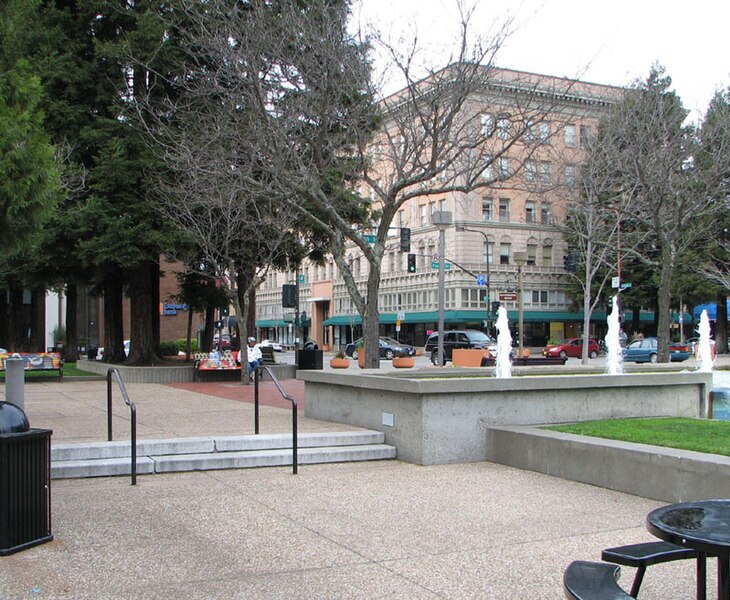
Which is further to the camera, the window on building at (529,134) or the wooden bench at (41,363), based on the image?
the wooden bench at (41,363)

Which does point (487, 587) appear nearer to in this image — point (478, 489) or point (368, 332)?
point (478, 489)

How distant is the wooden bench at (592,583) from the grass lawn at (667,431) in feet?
15.0

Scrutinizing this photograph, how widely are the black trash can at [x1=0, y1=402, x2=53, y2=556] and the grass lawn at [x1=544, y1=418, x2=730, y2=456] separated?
6.49m

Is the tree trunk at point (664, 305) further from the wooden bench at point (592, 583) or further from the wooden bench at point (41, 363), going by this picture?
the wooden bench at point (592, 583)

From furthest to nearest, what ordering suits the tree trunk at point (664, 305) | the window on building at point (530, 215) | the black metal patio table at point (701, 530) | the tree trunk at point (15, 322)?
the tree trunk at point (15, 322) → the window on building at point (530, 215) → the tree trunk at point (664, 305) → the black metal patio table at point (701, 530)

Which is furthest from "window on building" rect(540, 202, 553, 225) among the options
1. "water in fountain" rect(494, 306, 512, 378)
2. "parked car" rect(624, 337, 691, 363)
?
"water in fountain" rect(494, 306, 512, 378)

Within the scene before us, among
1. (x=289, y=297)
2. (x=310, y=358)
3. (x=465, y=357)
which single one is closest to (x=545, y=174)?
(x=310, y=358)

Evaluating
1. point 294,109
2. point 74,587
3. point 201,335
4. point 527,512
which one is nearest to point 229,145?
point 294,109

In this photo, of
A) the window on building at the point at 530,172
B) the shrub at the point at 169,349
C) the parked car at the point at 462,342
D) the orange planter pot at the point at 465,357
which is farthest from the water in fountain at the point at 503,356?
the parked car at the point at 462,342

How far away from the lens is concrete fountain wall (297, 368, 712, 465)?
10.7 meters

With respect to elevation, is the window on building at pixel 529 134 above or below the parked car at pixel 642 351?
above

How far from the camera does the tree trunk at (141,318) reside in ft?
92.5

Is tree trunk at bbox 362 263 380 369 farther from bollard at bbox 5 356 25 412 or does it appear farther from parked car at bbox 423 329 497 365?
parked car at bbox 423 329 497 365

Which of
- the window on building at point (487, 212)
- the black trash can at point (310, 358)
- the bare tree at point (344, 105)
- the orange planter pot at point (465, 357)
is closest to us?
Answer: the bare tree at point (344, 105)
